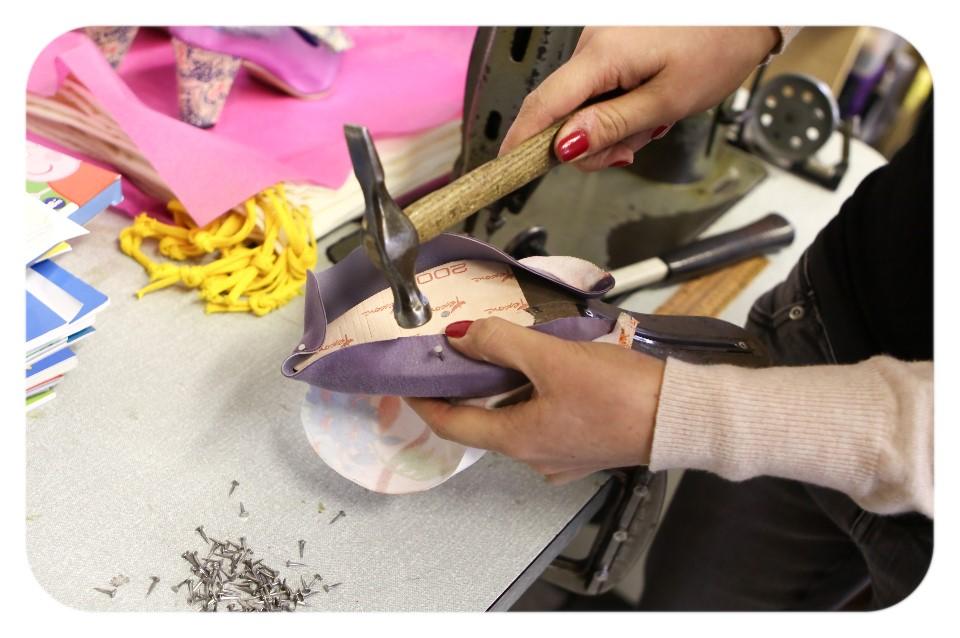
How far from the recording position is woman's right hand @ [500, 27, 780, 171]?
2.06 feet

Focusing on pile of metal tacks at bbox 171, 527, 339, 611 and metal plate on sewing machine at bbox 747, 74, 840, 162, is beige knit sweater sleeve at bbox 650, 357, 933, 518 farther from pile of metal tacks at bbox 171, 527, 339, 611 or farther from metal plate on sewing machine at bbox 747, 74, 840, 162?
metal plate on sewing machine at bbox 747, 74, 840, 162

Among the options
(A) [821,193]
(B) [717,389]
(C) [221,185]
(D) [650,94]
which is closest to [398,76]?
(C) [221,185]

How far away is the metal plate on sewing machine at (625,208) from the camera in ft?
2.51

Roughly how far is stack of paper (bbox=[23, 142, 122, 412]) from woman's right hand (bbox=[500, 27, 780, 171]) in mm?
386

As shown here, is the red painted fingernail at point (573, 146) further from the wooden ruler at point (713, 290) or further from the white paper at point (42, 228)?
the white paper at point (42, 228)

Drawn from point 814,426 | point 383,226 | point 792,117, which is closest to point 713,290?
point 792,117

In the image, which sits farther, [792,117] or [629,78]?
[792,117]

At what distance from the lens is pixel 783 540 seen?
32.6 inches

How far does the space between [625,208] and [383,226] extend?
0.47m

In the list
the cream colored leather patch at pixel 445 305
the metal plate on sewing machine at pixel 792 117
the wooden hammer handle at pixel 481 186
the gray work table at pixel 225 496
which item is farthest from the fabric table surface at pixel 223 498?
the metal plate on sewing machine at pixel 792 117

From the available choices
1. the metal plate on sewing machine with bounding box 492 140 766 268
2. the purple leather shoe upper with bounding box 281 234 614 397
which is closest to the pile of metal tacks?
the purple leather shoe upper with bounding box 281 234 614 397

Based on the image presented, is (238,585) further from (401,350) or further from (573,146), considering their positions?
(573,146)
